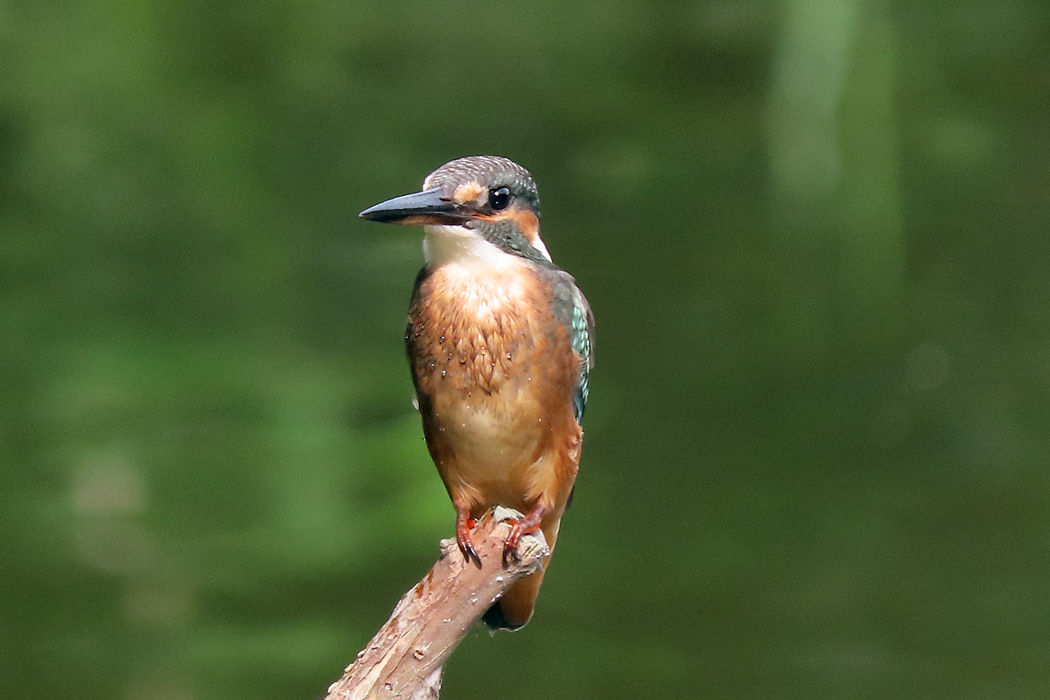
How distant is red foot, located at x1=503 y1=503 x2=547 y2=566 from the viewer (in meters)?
2.09

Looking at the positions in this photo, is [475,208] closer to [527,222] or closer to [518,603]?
[527,222]

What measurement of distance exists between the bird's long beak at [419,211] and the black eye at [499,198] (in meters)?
0.05

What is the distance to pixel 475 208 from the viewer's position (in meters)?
2.20

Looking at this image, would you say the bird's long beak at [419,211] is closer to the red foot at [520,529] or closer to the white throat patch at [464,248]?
the white throat patch at [464,248]

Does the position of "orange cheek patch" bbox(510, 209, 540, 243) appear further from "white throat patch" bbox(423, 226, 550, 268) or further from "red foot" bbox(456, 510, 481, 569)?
"red foot" bbox(456, 510, 481, 569)

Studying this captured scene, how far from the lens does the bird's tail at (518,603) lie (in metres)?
2.40

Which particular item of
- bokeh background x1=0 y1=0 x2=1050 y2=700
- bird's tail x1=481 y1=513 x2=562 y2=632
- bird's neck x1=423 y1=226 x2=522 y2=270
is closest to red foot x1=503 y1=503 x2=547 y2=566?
bird's tail x1=481 y1=513 x2=562 y2=632

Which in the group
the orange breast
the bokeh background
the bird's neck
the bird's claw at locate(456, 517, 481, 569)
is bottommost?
the bird's claw at locate(456, 517, 481, 569)

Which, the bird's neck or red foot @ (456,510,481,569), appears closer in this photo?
red foot @ (456,510,481,569)

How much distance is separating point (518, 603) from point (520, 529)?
324 mm

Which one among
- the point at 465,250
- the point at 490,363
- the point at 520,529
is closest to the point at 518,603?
the point at 520,529

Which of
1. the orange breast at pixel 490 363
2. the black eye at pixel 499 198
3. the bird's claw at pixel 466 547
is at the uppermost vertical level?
the black eye at pixel 499 198

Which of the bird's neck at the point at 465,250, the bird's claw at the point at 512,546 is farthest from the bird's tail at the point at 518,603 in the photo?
the bird's neck at the point at 465,250

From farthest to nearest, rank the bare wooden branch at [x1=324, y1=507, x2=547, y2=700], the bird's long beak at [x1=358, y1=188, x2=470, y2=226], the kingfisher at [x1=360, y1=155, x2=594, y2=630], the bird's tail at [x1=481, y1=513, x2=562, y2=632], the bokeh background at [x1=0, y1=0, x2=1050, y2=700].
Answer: the bokeh background at [x1=0, y1=0, x2=1050, y2=700], the bird's tail at [x1=481, y1=513, x2=562, y2=632], the kingfisher at [x1=360, y1=155, x2=594, y2=630], the bird's long beak at [x1=358, y1=188, x2=470, y2=226], the bare wooden branch at [x1=324, y1=507, x2=547, y2=700]
